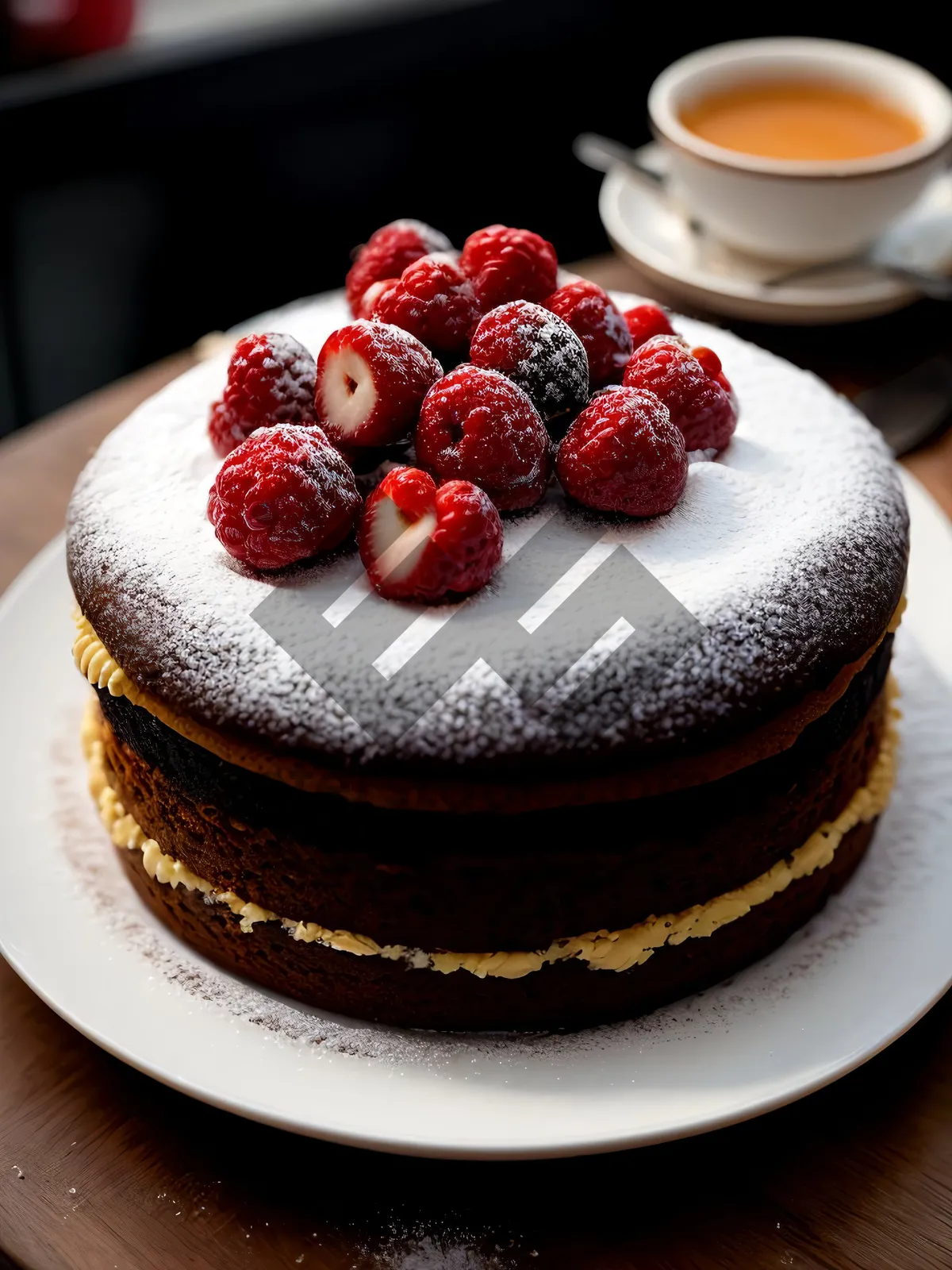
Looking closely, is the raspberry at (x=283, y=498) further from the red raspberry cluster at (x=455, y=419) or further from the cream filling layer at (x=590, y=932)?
the cream filling layer at (x=590, y=932)

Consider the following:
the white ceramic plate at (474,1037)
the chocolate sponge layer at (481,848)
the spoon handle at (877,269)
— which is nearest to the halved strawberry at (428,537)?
the chocolate sponge layer at (481,848)

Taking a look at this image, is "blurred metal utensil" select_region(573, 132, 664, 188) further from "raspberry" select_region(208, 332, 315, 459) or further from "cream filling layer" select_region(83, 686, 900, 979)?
"cream filling layer" select_region(83, 686, 900, 979)

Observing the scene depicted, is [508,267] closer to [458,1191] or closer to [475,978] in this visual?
[475,978]

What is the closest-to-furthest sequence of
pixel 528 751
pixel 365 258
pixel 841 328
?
pixel 528 751 < pixel 365 258 < pixel 841 328

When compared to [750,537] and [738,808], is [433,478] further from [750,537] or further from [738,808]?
[738,808]

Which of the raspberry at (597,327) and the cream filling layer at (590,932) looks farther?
the raspberry at (597,327)

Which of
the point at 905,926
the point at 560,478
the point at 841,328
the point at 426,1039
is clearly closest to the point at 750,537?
the point at 560,478

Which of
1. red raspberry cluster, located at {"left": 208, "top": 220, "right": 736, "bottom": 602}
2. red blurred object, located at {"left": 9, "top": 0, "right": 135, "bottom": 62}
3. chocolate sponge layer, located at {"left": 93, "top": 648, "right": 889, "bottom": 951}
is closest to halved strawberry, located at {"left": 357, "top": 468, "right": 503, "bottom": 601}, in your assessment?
red raspberry cluster, located at {"left": 208, "top": 220, "right": 736, "bottom": 602}
